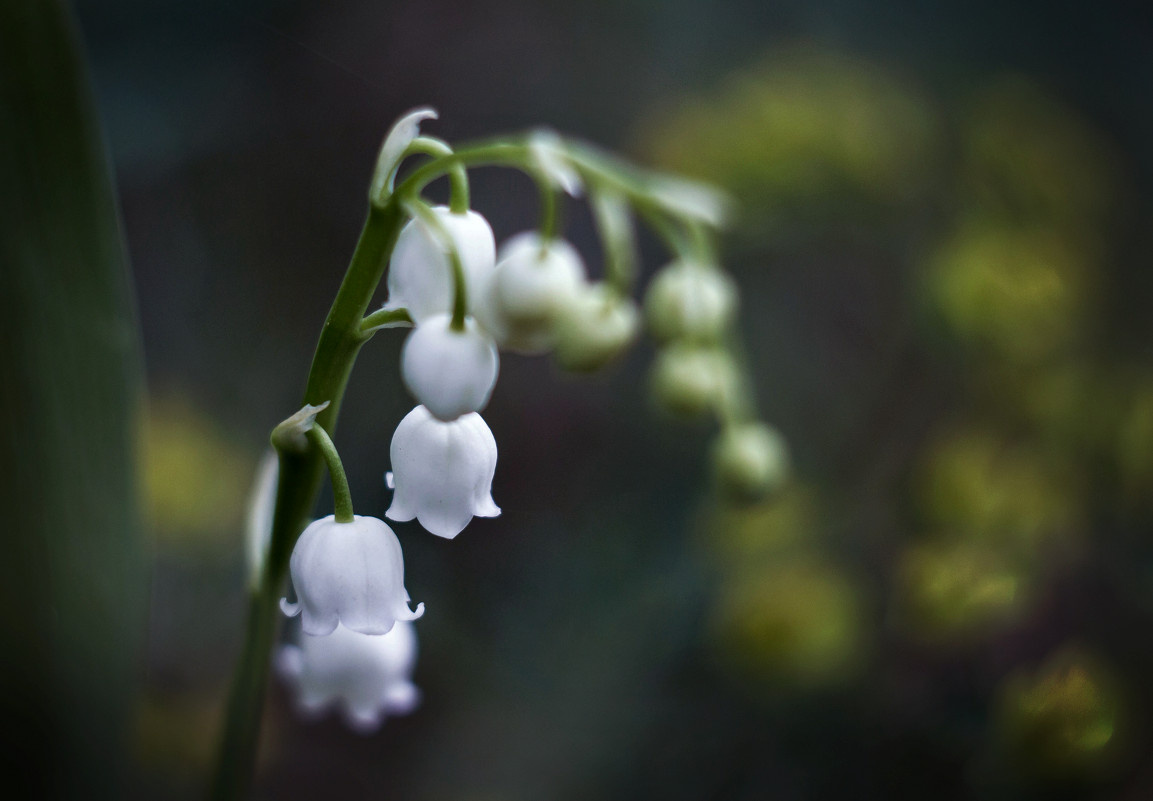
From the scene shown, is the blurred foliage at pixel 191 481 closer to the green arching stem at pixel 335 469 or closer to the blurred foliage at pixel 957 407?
the blurred foliage at pixel 957 407

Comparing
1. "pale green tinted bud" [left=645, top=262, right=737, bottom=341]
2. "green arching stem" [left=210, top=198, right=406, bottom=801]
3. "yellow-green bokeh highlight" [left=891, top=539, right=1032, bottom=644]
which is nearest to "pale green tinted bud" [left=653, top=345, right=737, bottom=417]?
"pale green tinted bud" [left=645, top=262, right=737, bottom=341]

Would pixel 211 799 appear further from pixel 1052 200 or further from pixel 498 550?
pixel 1052 200

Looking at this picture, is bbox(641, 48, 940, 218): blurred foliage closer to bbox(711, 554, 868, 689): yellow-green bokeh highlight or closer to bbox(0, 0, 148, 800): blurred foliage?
bbox(711, 554, 868, 689): yellow-green bokeh highlight

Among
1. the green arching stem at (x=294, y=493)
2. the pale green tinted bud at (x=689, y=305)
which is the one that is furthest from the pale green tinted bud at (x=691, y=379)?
the green arching stem at (x=294, y=493)

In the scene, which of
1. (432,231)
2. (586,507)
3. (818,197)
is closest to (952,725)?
(586,507)

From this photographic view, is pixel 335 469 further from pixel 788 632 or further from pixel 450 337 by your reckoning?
pixel 788 632

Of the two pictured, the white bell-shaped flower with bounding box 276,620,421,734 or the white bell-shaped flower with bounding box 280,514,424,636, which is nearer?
the white bell-shaped flower with bounding box 280,514,424,636

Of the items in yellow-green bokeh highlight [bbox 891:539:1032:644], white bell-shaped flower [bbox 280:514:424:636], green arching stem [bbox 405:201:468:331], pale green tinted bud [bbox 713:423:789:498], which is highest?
yellow-green bokeh highlight [bbox 891:539:1032:644]
